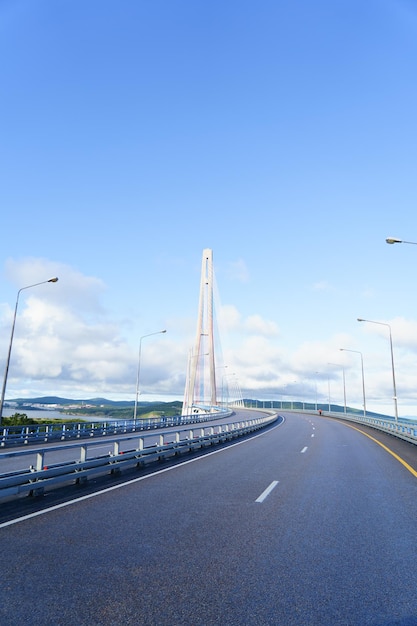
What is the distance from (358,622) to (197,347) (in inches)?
2349

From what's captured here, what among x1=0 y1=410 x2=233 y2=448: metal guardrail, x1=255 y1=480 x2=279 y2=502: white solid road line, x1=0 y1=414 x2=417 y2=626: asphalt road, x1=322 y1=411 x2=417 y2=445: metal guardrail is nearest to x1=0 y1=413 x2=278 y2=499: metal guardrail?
x1=0 y1=414 x2=417 y2=626: asphalt road

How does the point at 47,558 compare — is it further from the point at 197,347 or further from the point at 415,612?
the point at 197,347

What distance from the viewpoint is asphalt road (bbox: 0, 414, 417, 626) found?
14.6 ft

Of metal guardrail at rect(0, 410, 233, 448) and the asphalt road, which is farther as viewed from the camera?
metal guardrail at rect(0, 410, 233, 448)

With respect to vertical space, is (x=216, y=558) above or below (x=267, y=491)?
below

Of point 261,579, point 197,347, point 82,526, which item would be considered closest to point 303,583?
point 261,579

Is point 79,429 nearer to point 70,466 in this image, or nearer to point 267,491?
point 70,466

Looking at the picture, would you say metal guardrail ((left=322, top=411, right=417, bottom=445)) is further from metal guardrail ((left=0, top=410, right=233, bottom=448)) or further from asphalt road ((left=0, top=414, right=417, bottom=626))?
metal guardrail ((left=0, top=410, right=233, bottom=448))

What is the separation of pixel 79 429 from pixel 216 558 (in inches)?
1242

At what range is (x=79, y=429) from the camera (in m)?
35.2

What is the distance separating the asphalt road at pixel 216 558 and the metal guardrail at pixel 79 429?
775 inches

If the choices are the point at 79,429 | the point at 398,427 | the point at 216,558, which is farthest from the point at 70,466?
the point at 398,427

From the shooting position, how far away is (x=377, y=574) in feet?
18.2

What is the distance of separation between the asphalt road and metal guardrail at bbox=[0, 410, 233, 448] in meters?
19.7
